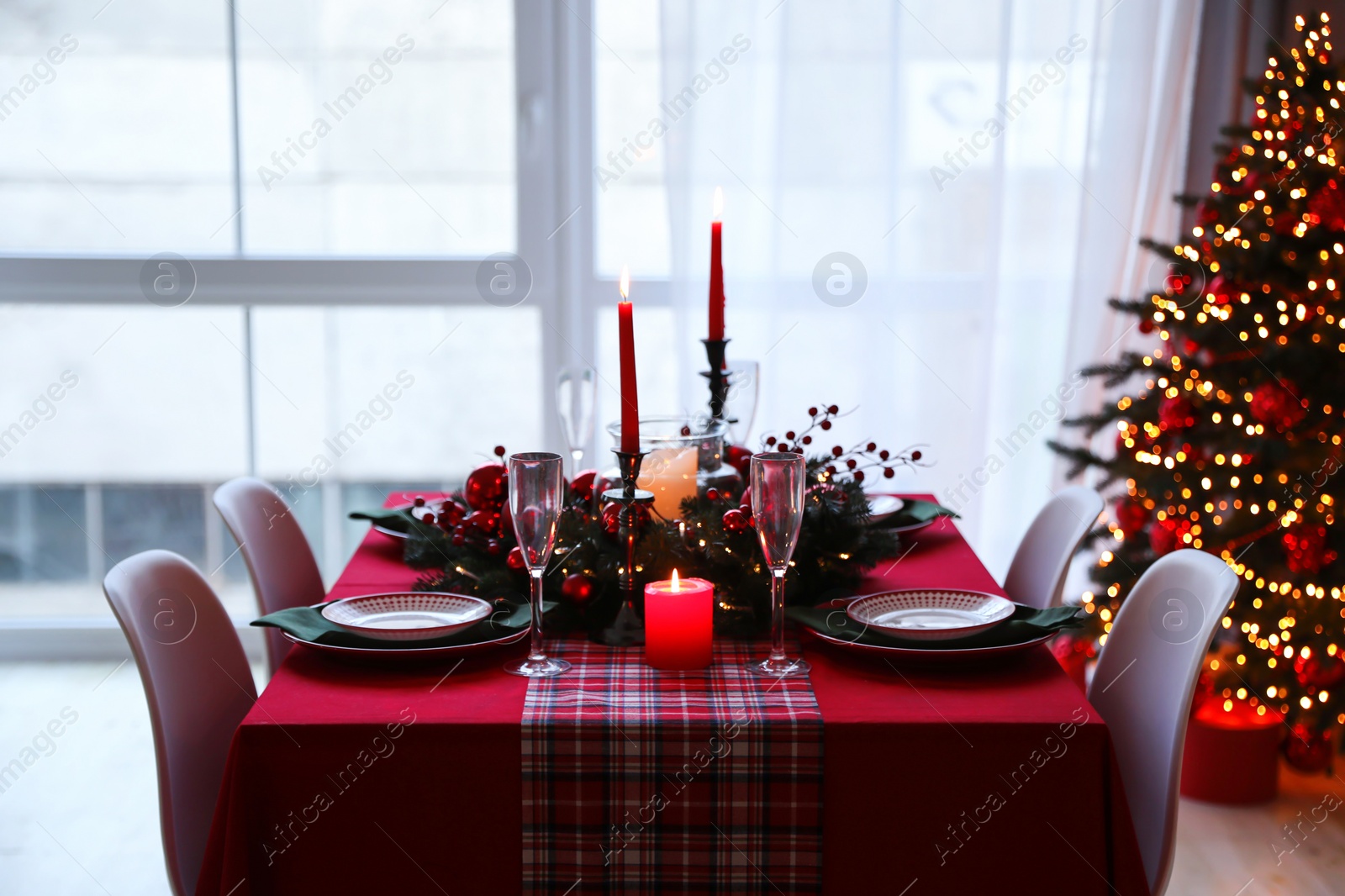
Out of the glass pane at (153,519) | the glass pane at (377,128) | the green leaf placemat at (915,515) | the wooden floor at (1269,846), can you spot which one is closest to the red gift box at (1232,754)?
the wooden floor at (1269,846)

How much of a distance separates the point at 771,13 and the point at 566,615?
6.37ft

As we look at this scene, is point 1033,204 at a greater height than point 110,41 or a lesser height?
lesser

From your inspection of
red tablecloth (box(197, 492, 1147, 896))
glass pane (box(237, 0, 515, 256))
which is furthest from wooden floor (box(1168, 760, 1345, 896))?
glass pane (box(237, 0, 515, 256))

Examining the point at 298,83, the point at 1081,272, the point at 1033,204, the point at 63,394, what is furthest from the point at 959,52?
the point at 63,394

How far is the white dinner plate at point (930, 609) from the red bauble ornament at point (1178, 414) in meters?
1.16

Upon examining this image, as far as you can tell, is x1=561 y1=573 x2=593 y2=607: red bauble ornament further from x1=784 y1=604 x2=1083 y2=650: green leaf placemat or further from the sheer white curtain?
the sheer white curtain

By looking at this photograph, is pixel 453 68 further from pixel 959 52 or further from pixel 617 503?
pixel 617 503

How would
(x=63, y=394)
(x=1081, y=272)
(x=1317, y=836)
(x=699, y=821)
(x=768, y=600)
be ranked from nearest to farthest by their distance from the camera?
(x=699, y=821)
(x=768, y=600)
(x=1317, y=836)
(x=1081, y=272)
(x=63, y=394)

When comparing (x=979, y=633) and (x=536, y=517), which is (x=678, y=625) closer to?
(x=536, y=517)

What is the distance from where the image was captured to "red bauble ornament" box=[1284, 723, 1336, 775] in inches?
91.7

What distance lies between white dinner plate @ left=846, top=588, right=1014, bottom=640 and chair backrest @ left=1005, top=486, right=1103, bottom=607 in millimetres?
458

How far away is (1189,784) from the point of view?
2289 mm

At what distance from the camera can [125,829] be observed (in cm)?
220

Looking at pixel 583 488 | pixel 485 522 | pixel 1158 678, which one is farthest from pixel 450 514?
pixel 1158 678
